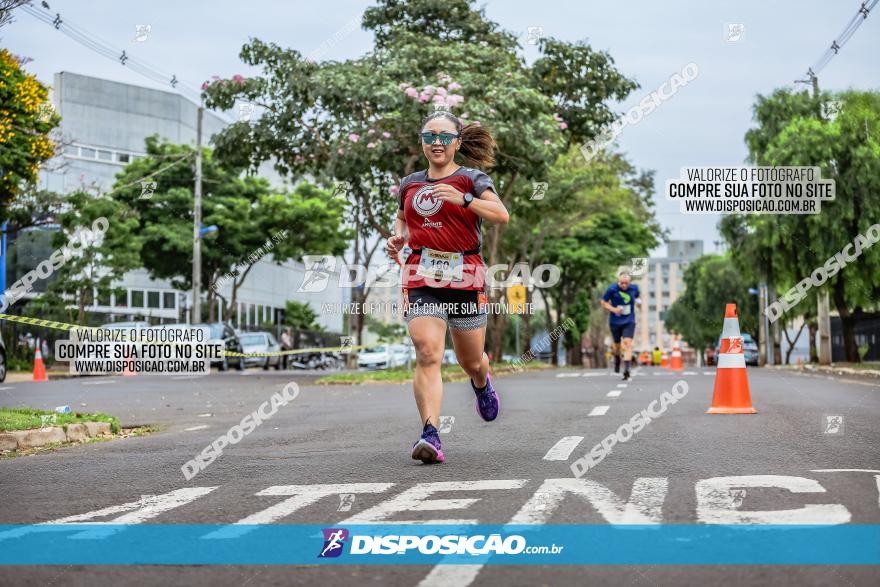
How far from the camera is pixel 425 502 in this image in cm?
545

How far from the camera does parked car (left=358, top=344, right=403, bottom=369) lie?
1730 inches

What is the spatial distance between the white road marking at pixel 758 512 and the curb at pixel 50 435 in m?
5.95

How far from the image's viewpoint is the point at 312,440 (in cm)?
922

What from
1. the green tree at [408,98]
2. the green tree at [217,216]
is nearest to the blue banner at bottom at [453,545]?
the green tree at [408,98]

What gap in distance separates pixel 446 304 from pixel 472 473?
121cm

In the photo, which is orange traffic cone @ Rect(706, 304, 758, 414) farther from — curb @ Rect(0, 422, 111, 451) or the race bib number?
curb @ Rect(0, 422, 111, 451)

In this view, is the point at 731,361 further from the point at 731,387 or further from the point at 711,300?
the point at 711,300

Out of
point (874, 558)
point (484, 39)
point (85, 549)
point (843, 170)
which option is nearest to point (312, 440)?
point (85, 549)

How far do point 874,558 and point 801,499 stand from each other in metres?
1.28

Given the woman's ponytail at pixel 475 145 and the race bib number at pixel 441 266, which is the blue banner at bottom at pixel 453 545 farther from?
the woman's ponytail at pixel 475 145

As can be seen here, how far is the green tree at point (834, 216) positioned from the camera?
33.2 metres

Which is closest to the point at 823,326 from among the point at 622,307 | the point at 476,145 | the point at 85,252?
the point at 622,307

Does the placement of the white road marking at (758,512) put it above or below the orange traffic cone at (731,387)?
below

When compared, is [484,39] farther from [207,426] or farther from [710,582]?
[710,582]
